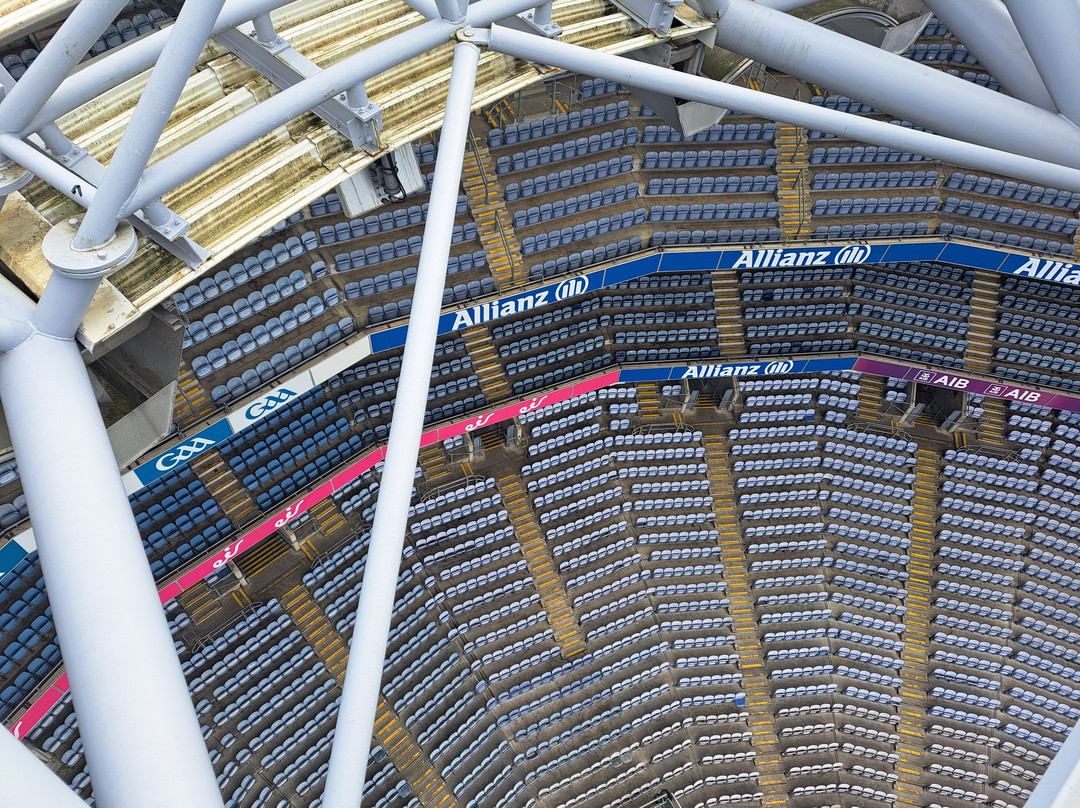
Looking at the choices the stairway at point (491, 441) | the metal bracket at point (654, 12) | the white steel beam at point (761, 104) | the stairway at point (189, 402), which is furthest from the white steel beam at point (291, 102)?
the stairway at point (491, 441)

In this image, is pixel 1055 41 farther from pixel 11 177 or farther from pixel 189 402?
pixel 189 402

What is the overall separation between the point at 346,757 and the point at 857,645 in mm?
24528

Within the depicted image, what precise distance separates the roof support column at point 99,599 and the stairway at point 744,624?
23.2m

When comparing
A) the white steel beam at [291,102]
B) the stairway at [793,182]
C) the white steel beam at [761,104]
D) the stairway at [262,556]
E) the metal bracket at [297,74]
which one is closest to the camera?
the white steel beam at [291,102]

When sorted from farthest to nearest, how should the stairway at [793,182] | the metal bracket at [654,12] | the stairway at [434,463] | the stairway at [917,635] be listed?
the stairway at [434,463]
the stairway at [917,635]
the stairway at [793,182]
the metal bracket at [654,12]

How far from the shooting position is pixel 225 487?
22.9 m

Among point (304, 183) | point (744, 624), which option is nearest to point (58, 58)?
point (304, 183)

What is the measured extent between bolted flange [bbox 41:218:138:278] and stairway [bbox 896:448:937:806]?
28804 millimetres

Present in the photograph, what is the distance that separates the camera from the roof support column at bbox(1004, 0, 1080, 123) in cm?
1456

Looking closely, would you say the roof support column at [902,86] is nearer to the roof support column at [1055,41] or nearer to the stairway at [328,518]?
the roof support column at [1055,41]

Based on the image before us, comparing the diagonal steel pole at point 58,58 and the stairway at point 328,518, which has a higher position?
the stairway at point 328,518

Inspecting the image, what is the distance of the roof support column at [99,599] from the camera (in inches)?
294

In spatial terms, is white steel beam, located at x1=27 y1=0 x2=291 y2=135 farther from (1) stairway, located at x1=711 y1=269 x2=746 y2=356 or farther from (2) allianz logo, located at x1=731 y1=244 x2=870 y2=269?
(1) stairway, located at x1=711 y1=269 x2=746 y2=356

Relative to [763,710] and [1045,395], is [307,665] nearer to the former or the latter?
[763,710]
